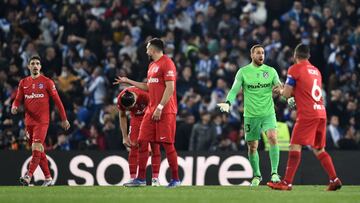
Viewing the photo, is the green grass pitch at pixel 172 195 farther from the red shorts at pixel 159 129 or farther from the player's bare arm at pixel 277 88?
the player's bare arm at pixel 277 88

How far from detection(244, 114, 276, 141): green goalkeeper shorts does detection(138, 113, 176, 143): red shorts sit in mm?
1833

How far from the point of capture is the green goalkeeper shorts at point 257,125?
18.4 m

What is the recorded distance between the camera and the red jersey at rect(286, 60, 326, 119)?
16.1m

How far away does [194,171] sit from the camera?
76.5 feet

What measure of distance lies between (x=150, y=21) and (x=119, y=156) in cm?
693

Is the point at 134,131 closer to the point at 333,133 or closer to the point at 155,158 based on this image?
the point at 155,158

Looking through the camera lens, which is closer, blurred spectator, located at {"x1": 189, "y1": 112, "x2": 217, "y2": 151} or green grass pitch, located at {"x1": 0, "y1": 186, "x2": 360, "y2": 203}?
green grass pitch, located at {"x1": 0, "y1": 186, "x2": 360, "y2": 203}

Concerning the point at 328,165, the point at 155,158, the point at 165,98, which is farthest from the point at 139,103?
the point at 328,165

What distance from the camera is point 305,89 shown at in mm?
16141

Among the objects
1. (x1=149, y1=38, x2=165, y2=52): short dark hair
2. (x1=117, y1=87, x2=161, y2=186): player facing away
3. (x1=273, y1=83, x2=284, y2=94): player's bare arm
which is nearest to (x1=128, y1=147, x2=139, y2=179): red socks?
(x1=117, y1=87, x2=161, y2=186): player facing away

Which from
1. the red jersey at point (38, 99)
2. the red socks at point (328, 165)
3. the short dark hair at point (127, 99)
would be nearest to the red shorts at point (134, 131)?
the short dark hair at point (127, 99)

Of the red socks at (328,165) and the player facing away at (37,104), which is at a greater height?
the player facing away at (37,104)

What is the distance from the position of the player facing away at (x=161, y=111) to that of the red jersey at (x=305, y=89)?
2085 mm

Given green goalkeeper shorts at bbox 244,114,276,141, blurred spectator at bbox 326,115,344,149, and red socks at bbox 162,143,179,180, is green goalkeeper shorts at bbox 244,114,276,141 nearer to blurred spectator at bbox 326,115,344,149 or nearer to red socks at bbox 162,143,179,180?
red socks at bbox 162,143,179,180
